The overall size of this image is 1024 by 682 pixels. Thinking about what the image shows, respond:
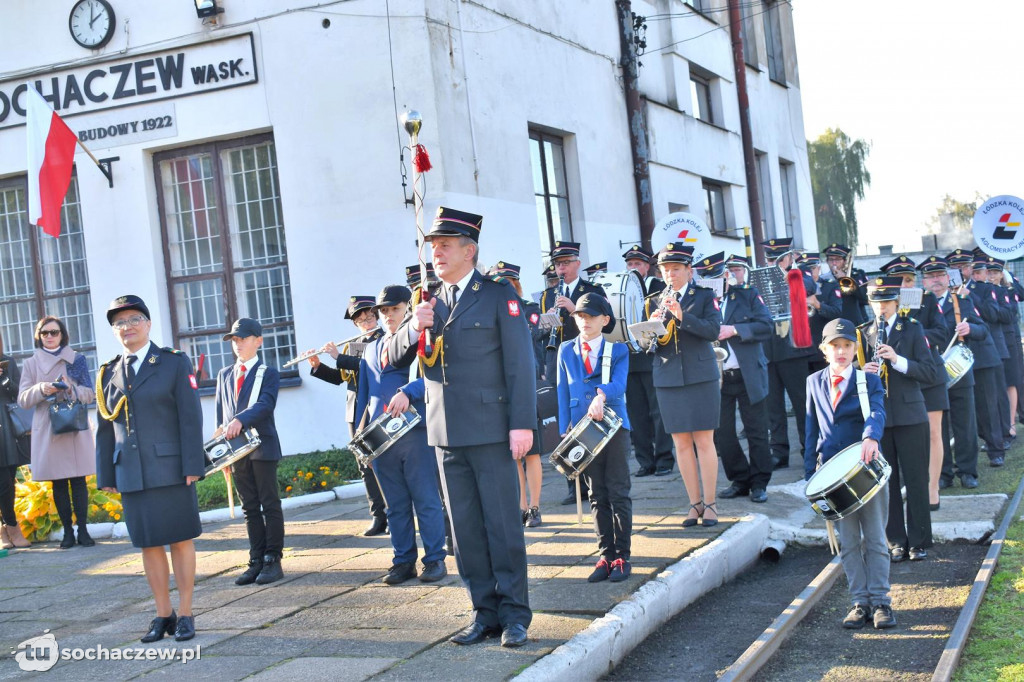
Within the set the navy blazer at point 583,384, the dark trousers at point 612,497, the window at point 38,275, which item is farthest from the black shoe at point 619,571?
the window at point 38,275

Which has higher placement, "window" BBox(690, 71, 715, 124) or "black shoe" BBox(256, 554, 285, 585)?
"window" BBox(690, 71, 715, 124)

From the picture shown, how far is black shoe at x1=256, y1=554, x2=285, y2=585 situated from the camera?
7617 mm

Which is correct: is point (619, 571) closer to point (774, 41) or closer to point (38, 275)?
point (38, 275)

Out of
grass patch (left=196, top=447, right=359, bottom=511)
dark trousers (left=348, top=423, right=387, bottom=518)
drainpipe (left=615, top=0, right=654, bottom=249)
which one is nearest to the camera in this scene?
dark trousers (left=348, top=423, right=387, bottom=518)

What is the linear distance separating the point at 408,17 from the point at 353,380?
245 inches

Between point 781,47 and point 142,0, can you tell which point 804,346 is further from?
point 781,47

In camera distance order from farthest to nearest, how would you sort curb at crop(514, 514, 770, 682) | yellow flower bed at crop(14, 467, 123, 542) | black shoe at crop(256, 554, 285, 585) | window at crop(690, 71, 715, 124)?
window at crop(690, 71, 715, 124) < yellow flower bed at crop(14, 467, 123, 542) < black shoe at crop(256, 554, 285, 585) < curb at crop(514, 514, 770, 682)

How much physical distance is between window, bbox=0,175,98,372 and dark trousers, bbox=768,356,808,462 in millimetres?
9079

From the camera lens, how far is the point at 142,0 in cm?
1405

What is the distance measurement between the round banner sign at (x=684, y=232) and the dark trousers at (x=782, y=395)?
12.5 feet

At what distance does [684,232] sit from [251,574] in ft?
32.0

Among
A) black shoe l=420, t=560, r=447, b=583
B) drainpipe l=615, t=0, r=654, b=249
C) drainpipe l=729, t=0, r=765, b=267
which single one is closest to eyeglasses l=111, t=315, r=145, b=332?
black shoe l=420, t=560, r=447, b=583

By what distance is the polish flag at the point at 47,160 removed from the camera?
1262cm

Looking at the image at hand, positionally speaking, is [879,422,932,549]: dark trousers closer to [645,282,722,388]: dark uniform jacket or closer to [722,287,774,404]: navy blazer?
[645,282,722,388]: dark uniform jacket
